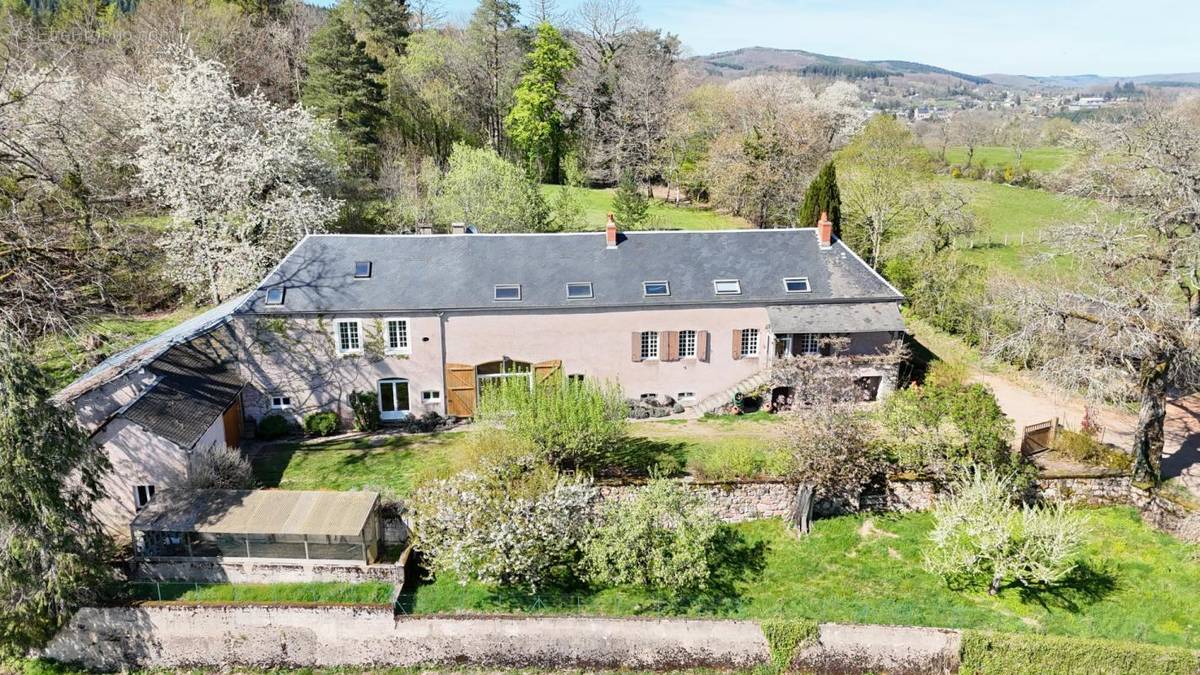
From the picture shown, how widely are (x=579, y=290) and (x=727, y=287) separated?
18.7 feet

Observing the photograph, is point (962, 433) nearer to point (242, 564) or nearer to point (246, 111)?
point (242, 564)

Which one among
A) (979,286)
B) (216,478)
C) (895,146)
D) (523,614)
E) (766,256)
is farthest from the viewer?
(895,146)

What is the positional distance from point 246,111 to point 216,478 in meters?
23.2

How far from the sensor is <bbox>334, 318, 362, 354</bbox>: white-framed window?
2745cm

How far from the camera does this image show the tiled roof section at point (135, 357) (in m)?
22.2

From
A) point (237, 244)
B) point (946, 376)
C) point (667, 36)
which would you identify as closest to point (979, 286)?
point (946, 376)

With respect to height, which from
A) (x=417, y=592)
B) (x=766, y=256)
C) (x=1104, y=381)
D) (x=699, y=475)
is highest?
(x=766, y=256)

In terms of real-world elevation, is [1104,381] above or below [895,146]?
below

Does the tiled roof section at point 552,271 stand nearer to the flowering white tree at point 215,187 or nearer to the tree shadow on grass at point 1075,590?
the flowering white tree at point 215,187

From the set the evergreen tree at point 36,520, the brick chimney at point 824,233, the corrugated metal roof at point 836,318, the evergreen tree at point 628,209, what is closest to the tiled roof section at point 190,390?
the evergreen tree at point 36,520

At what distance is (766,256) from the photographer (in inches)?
1196

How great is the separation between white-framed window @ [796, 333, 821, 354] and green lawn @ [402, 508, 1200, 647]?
29.8 ft

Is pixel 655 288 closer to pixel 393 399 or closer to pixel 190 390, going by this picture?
pixel 393 399

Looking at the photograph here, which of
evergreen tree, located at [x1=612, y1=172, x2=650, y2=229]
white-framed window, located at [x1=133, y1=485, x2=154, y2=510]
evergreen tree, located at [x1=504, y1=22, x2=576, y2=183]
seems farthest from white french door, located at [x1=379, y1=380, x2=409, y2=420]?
evergreen tree, located at [x1=504, y1=22, x2=576, y2=183]
